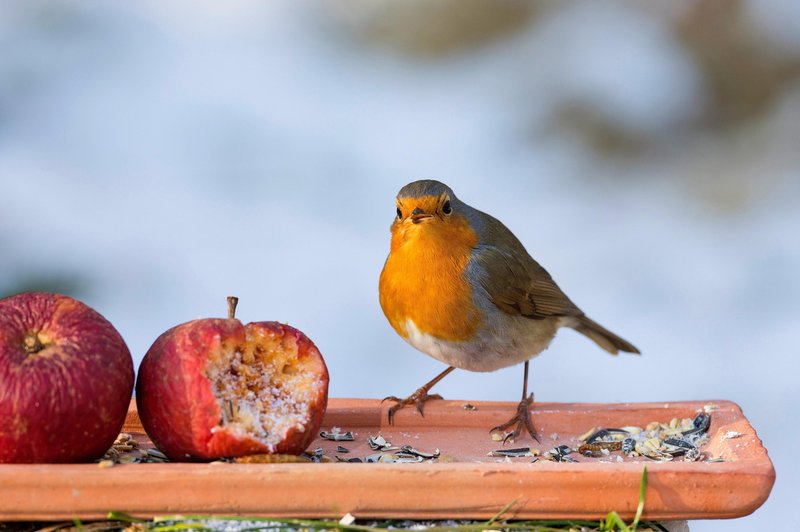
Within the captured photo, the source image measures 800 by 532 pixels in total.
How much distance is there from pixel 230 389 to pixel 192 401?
0.31 feet

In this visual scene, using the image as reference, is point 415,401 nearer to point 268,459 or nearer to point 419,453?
point 419,453

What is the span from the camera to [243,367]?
6.66ft

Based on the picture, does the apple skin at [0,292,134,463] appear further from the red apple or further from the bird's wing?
the bird's wing

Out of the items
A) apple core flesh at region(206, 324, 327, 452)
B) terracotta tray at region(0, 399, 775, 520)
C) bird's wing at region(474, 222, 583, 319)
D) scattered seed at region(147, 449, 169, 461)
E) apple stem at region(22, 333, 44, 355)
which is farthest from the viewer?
bird's wing at region(474, 222, 583, 319)

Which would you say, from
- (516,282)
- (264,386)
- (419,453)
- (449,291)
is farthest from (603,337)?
(264,386)

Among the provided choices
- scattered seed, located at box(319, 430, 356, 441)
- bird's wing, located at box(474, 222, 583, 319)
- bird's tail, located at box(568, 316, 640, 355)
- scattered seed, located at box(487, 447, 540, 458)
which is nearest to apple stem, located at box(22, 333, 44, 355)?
scattered seed, located at box(319, 430, 356, 441)

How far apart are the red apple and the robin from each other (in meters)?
0.46

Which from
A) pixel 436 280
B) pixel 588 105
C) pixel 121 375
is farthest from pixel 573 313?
pixel 121 375

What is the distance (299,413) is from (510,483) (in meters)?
0.44

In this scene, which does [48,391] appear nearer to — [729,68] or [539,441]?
[539,441]

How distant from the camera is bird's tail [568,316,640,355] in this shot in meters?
3.17

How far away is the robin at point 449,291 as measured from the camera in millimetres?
2588

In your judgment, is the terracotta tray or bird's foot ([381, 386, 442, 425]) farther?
bird's foot ([381, 386, 442, 425])

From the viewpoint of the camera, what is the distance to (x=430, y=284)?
2.60 m
